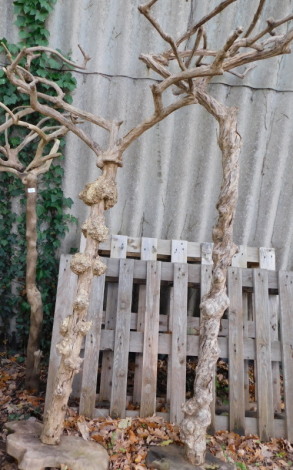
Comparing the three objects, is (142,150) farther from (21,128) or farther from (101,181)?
(101,181)

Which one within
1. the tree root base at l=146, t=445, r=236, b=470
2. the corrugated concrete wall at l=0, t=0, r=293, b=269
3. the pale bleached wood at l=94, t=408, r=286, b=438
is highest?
the corrugated concrete wall at l=0, t=0, r=293, b=269

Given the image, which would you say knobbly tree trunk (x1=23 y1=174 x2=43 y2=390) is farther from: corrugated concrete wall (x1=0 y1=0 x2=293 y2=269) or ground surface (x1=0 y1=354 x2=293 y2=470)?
corrugated concrete wall (x1=0 y1=0 x2=293 y2=269)

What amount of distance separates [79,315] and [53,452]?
77 centimetres

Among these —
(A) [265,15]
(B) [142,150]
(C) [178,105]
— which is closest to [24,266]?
(B) [142,150]

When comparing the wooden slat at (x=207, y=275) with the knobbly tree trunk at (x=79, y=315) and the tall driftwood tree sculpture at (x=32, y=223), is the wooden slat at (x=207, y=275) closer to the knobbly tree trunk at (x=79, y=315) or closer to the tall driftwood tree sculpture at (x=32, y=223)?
the knobbly tree trunk at (x=79, y=315)

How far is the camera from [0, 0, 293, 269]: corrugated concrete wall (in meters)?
4.02

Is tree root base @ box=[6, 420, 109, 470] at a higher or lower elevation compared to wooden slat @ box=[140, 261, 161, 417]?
lower

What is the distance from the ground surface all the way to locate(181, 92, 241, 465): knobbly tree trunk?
298mm

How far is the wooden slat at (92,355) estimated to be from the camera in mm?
2984

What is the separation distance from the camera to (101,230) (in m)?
2.52

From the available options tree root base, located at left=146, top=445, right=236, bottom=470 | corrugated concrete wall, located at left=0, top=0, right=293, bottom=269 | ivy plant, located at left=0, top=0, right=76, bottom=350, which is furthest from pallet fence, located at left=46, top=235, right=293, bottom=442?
corrugated concrete wall, located at left=0, top=0, right=293, bottom=269

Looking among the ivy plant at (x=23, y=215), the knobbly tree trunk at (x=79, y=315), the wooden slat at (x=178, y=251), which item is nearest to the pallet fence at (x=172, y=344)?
the wooden slat at (x=178, y=251)

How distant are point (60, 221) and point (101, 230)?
154 cm

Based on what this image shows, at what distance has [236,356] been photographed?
3168mm
